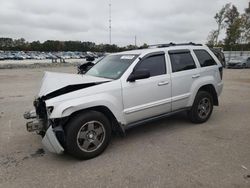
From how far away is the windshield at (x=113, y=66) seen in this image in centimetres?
466

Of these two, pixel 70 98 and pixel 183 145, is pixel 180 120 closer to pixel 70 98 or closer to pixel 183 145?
pixel 183 145

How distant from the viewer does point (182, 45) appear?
5727 millimetres

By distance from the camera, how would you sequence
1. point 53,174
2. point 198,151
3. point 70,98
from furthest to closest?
1. point 198,151
2. point 70,98
3. point 53,174

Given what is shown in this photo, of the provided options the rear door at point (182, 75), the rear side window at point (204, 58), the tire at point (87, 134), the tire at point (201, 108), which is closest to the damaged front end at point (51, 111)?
the tire at point (87, 134)

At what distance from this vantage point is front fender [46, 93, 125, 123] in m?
3.65

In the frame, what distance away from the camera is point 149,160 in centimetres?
389

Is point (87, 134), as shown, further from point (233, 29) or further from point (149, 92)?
point (233, 29)

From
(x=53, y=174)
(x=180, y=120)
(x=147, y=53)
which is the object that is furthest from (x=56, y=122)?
(x=180, y=120)

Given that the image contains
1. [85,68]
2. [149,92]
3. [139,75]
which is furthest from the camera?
[85,68]

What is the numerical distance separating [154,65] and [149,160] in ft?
6.33

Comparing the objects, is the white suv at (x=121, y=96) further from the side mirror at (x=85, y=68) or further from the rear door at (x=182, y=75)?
the side mirror at (x=85, y=68)

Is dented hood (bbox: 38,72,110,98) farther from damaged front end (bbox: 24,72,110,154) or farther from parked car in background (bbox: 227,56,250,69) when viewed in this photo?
parked car in background (bbox: 227,56,250,69)

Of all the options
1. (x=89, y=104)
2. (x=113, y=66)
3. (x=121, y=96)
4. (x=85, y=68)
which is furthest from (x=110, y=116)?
(x=85, y=68)

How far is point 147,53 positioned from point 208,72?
1744 millimetres
